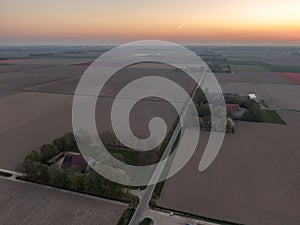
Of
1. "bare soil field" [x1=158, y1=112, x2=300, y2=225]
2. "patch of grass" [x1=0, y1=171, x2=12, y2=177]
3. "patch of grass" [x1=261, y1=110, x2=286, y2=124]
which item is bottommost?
"bare soil field" [x1=158, y1=112, x2=300, y2=225]

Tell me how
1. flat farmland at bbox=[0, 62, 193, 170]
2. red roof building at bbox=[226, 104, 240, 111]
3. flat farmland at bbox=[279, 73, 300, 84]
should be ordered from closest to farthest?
1. flat farmland at bbox=[0, 62, 193, 170]
2. red roof building at bbox=[226, 104, 240, 111]
3. flat farmland at bbox=[279, 73, 300, 84]

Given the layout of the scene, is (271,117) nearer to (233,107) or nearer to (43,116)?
(233,107)

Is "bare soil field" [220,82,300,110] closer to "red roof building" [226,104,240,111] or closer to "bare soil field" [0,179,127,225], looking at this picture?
"red roof building" [226,104,240,111]

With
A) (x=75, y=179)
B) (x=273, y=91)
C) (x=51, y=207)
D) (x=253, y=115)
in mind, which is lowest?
(x=51, y=207)

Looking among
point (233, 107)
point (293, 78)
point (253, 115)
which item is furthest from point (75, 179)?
point (293, 78)

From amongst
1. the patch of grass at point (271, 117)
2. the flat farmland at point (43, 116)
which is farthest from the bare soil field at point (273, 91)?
the flat farmland at point (43, 116)

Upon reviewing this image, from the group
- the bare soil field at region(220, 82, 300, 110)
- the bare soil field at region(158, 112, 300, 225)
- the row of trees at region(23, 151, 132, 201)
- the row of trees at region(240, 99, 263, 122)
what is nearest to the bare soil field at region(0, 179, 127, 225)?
the row of trees at region(23, 151, 132, 201)

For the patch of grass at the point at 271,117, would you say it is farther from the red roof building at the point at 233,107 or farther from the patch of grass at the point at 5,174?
the patch of grass at the point at 5,174
